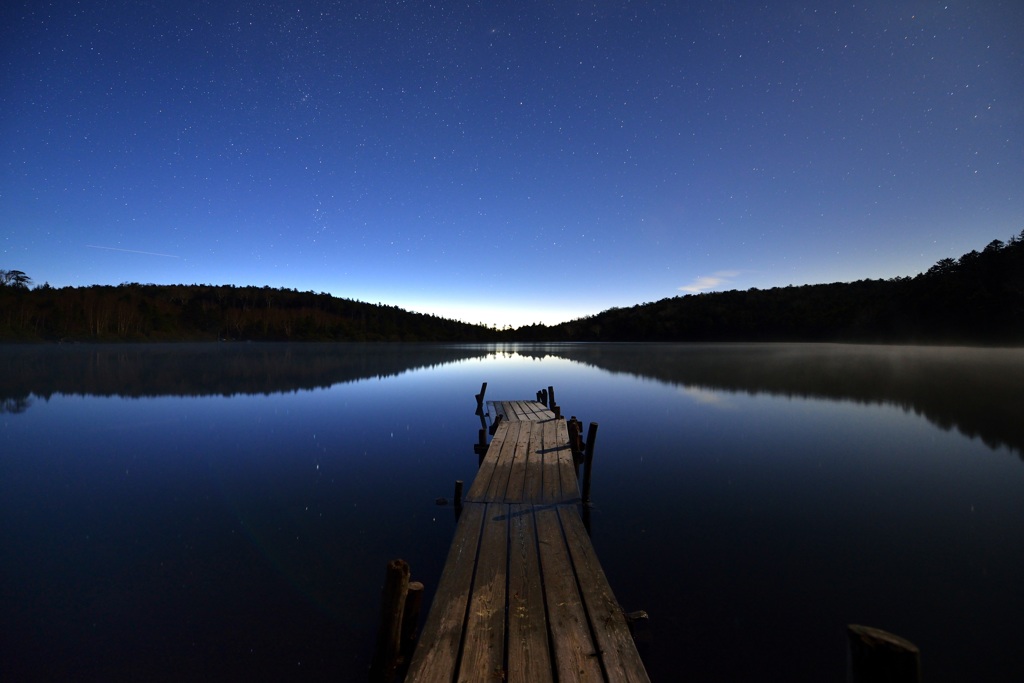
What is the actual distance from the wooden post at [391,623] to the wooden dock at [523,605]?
374mm

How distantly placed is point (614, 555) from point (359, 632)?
15.8 ft

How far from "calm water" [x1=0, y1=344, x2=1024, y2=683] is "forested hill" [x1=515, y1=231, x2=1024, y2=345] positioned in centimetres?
9488

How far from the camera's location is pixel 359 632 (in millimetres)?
6445

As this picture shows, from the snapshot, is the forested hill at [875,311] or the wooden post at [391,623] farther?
the forested hill at [875,311]

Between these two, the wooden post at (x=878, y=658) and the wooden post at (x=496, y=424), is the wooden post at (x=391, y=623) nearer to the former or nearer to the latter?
the wooden post at (x=878, y=658)

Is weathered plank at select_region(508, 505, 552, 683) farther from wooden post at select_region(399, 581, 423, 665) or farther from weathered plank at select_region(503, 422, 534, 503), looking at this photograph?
weathered plank at select_region(503, 422, 534, 503)

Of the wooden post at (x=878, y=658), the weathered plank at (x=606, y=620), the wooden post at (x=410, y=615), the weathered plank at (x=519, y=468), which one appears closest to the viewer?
the wooden post at (x=878, y=658)

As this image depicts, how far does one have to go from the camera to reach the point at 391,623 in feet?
16.2

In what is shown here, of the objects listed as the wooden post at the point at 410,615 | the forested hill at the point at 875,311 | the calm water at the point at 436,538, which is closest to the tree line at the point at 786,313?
the forested hill at the point at 875,311

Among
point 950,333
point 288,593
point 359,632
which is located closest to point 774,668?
point 359,632

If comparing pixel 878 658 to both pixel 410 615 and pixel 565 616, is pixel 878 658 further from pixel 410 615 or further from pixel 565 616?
pixel 410 615

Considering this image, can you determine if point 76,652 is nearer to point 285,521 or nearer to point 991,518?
point 285,521

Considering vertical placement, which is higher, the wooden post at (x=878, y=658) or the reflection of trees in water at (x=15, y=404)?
the wooden post at (x=878, y=658)

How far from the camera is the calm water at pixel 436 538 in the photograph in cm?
604
